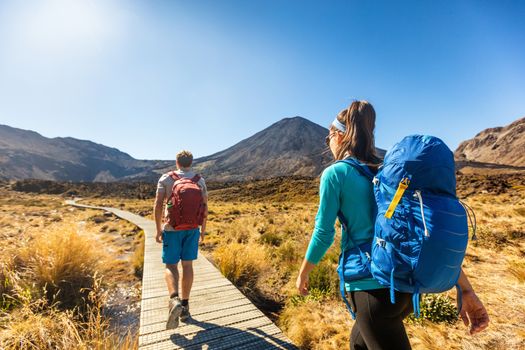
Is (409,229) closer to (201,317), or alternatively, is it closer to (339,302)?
(201,317)

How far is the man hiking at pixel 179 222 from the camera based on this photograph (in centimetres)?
306

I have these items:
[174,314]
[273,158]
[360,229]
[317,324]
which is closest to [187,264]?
[174,314]

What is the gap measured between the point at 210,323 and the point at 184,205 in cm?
154

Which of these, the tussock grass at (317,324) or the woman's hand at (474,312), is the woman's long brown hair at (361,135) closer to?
the woman's hand at (474,312)

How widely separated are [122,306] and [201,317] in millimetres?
2671

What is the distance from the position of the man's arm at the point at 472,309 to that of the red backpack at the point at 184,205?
98.4 inches

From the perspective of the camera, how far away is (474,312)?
5.39 feet

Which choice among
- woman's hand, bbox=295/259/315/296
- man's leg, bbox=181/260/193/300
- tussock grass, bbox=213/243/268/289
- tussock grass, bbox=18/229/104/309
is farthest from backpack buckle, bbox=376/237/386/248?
tussock grass, bbox=18/229/104/309

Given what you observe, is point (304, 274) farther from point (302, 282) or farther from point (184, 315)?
point (184, 315)

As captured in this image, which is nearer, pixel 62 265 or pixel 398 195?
pixel 398 195

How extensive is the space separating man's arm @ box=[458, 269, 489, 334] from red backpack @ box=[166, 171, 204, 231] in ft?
8.20

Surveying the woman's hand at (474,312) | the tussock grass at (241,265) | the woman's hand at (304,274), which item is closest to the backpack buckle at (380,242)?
the woman's hand at (304,274)

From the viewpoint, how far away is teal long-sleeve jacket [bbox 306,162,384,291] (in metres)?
1.47

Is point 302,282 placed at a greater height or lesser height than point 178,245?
greater
